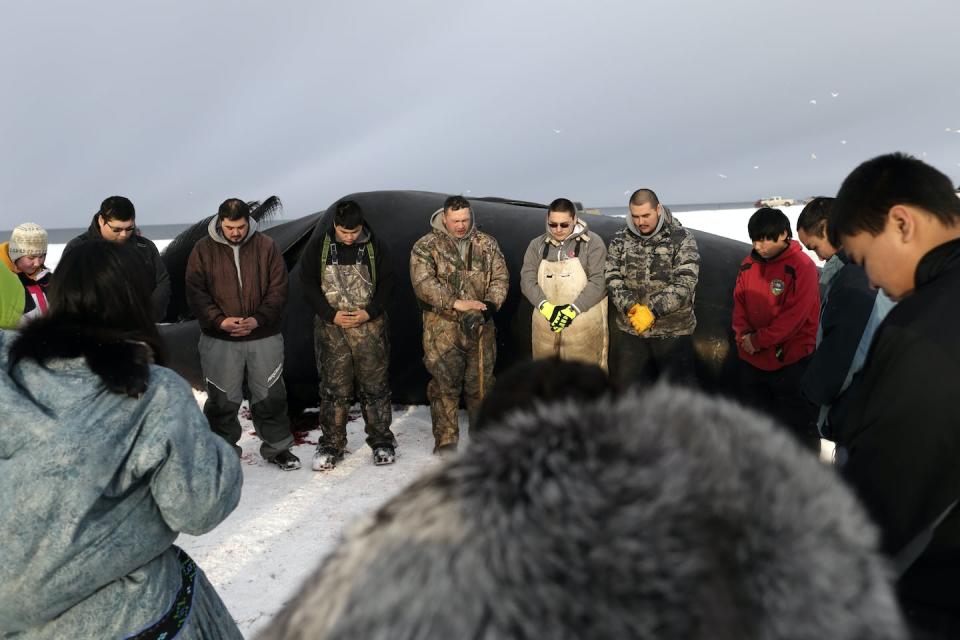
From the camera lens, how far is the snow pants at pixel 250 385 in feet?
17.3

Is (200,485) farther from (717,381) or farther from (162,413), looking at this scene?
(717,381)

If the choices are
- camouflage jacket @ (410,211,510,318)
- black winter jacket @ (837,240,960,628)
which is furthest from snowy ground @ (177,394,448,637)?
black winter jacket @ (837,240,960,628)

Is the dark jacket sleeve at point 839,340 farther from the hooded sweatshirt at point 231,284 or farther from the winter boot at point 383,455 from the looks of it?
the hooded sweatshirt at point 231,284

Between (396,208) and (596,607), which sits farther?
(396,208)

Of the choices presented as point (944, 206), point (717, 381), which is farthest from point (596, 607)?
point (717, 381)

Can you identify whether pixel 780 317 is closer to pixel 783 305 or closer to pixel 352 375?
pixel 783 305

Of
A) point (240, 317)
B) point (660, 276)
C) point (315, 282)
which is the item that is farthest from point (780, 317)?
point (240, 317)

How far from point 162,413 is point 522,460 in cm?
144

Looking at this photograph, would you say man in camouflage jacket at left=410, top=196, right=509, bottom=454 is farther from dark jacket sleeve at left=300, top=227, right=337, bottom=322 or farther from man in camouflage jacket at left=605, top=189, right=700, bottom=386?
man in camouflage jacket at left=605, top=189, right=700, bottom=386

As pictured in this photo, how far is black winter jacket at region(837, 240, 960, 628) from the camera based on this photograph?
131 centimetres

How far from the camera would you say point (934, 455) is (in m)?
1.31

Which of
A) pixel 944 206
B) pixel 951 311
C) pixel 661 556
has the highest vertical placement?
pixel 944 206

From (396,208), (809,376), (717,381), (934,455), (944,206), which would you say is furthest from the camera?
(396,208)

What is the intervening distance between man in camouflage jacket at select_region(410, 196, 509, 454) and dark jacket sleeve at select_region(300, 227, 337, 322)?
2.44 ft
